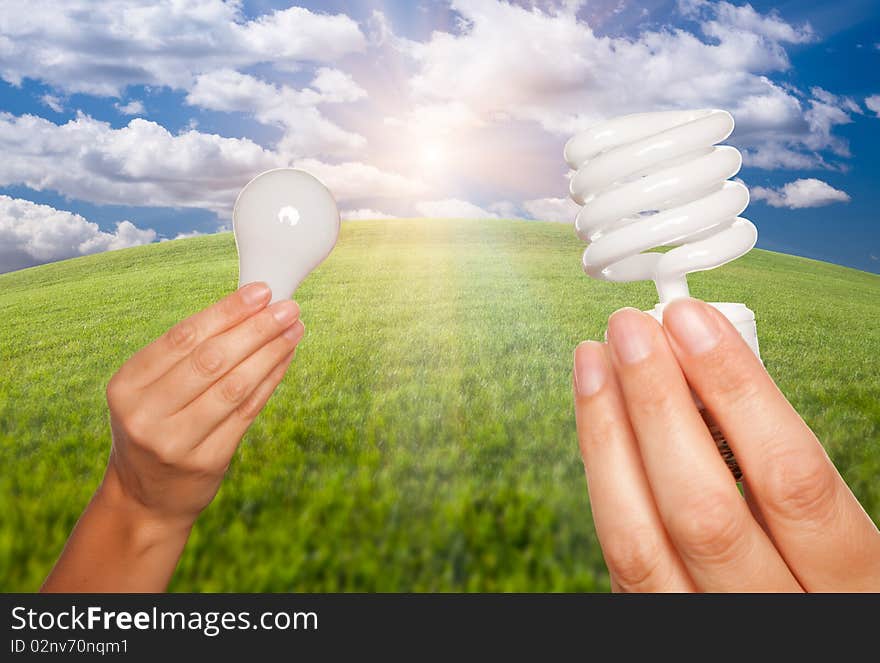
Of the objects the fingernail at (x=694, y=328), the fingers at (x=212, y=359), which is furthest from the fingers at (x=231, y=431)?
the fingernail at (x=694, y=328)

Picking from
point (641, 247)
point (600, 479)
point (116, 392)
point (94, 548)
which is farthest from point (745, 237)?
point (94, 548)

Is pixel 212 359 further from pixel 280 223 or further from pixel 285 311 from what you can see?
pixel 280 223

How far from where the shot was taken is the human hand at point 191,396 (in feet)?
5.32

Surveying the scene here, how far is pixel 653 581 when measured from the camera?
4.86 feet

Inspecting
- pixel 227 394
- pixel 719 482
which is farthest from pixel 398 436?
pixel 719 482

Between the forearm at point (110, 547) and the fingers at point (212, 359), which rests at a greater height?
the fingers at point (212, 359)

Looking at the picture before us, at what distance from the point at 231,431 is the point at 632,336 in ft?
3.65

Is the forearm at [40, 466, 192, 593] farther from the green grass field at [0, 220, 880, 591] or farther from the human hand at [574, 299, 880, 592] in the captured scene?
the green grass field at [0, 220, 880, 591]

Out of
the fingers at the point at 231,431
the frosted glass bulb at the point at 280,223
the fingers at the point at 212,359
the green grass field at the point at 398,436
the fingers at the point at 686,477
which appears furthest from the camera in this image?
the green grass field at the point at 398,436

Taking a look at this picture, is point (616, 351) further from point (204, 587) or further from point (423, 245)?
point (423, 245)

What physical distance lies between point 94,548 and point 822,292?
26.1 meters

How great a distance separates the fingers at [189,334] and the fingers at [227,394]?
113mm

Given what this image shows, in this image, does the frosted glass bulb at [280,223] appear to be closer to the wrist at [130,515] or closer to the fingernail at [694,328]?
the wrist at [130,515]

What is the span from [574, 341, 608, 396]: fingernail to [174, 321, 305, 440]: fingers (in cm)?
72
